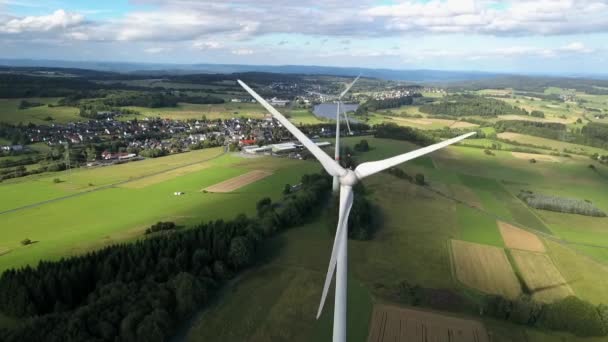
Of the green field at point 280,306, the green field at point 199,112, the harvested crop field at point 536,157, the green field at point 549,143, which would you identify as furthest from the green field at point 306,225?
the green field at point 199,112

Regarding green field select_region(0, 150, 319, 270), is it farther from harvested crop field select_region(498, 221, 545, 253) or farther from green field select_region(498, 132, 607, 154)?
green field select_region(498, 132, 607, 154)

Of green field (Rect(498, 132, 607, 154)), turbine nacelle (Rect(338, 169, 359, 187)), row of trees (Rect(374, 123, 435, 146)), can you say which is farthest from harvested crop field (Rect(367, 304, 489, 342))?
green field (Rect(498, 132, 607, 154))

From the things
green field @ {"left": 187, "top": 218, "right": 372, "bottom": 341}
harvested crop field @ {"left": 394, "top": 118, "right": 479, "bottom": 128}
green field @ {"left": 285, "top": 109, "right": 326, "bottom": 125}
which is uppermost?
green field @ {"left": 285, "top": 109, "right": 326, "bottom": 125}

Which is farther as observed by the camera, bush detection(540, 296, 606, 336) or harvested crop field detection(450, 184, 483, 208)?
harvested crop field detection(450, 184, 483, 208)

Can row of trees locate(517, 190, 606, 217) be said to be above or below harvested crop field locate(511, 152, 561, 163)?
below

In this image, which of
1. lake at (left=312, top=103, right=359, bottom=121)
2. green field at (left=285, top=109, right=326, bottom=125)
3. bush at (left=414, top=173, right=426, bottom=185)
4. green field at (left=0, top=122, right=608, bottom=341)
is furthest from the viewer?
lake at (left=312, top=103, right=359, bottom=121)

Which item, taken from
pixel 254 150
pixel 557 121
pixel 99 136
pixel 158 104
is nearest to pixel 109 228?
pixel 254 150

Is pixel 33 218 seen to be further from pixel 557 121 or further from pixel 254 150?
pixel 557 121
